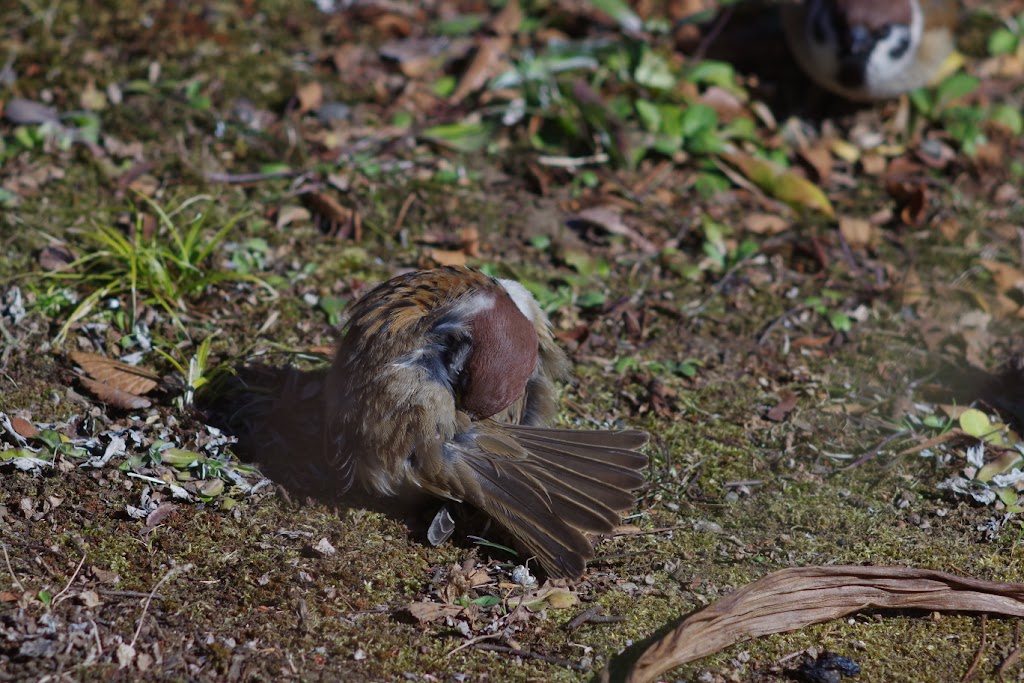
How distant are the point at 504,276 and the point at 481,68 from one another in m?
1.63

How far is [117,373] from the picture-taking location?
147 inches

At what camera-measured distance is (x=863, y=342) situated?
4328mm

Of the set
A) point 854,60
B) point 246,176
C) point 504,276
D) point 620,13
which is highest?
point 620,13

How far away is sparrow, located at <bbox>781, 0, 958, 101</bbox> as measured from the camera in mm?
5668

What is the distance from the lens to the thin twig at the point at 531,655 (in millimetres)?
2875

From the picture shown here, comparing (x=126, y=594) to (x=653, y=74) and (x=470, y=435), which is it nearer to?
(x=470, y=435)

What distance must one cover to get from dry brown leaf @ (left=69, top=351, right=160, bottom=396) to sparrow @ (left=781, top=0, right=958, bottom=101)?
4050mm

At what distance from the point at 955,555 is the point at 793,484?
567mm

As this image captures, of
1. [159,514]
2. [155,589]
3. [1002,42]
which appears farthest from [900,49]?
[155,589]

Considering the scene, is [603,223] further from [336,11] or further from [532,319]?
[336,11]

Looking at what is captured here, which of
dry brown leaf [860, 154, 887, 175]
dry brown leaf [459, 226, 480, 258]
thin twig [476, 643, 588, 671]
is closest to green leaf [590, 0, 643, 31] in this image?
dry brown leaf [860, 154, 887, 175]

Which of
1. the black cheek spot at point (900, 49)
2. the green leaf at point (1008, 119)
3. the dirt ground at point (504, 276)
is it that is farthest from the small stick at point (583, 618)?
the green leaf at point (1008, 119)

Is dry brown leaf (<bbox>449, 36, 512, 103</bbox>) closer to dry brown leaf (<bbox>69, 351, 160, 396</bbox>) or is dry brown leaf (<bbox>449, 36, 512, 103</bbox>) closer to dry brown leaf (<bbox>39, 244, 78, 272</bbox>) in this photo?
dry brown leaf (<bbox>39, 244, 78, 272</bbox>)

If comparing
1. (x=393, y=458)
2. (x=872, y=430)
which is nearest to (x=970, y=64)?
(x=872, y=430)
